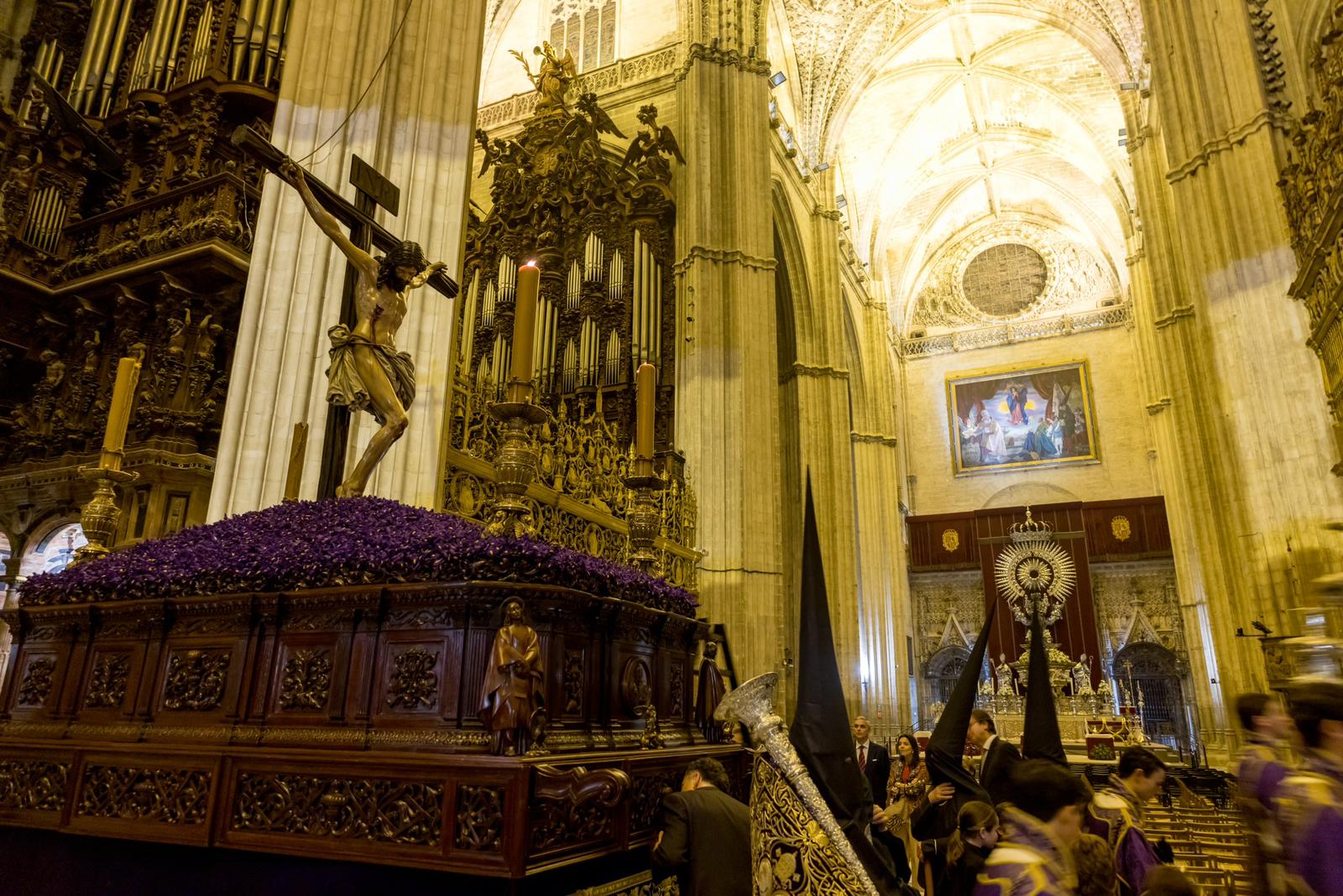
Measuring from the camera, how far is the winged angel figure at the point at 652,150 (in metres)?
12.4

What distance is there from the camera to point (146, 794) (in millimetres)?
2492

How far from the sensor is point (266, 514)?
3.08m

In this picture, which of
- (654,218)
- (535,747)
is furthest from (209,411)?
(654,218)

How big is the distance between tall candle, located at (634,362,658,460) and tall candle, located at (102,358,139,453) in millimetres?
2483

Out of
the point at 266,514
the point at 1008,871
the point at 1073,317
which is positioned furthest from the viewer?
the point at 1073,317

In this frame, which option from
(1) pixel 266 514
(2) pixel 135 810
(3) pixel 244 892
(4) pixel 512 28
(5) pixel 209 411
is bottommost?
(3) pixel 244 892

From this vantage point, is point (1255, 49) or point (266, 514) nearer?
point (266, 514)

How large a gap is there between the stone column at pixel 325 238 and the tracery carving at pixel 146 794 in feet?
7.28

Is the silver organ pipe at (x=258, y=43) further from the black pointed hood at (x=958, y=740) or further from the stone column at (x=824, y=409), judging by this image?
the stone column at (x=824, y=409)

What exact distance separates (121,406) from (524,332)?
244 centimetres

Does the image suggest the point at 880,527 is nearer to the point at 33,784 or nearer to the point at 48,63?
the point at 48,63

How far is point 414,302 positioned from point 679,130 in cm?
900

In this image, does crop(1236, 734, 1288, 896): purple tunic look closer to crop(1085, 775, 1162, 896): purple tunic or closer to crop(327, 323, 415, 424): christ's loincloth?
crop(1085, 775, 1162, 896): purple tunic

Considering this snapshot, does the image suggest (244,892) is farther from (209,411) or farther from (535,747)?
(209,411)
